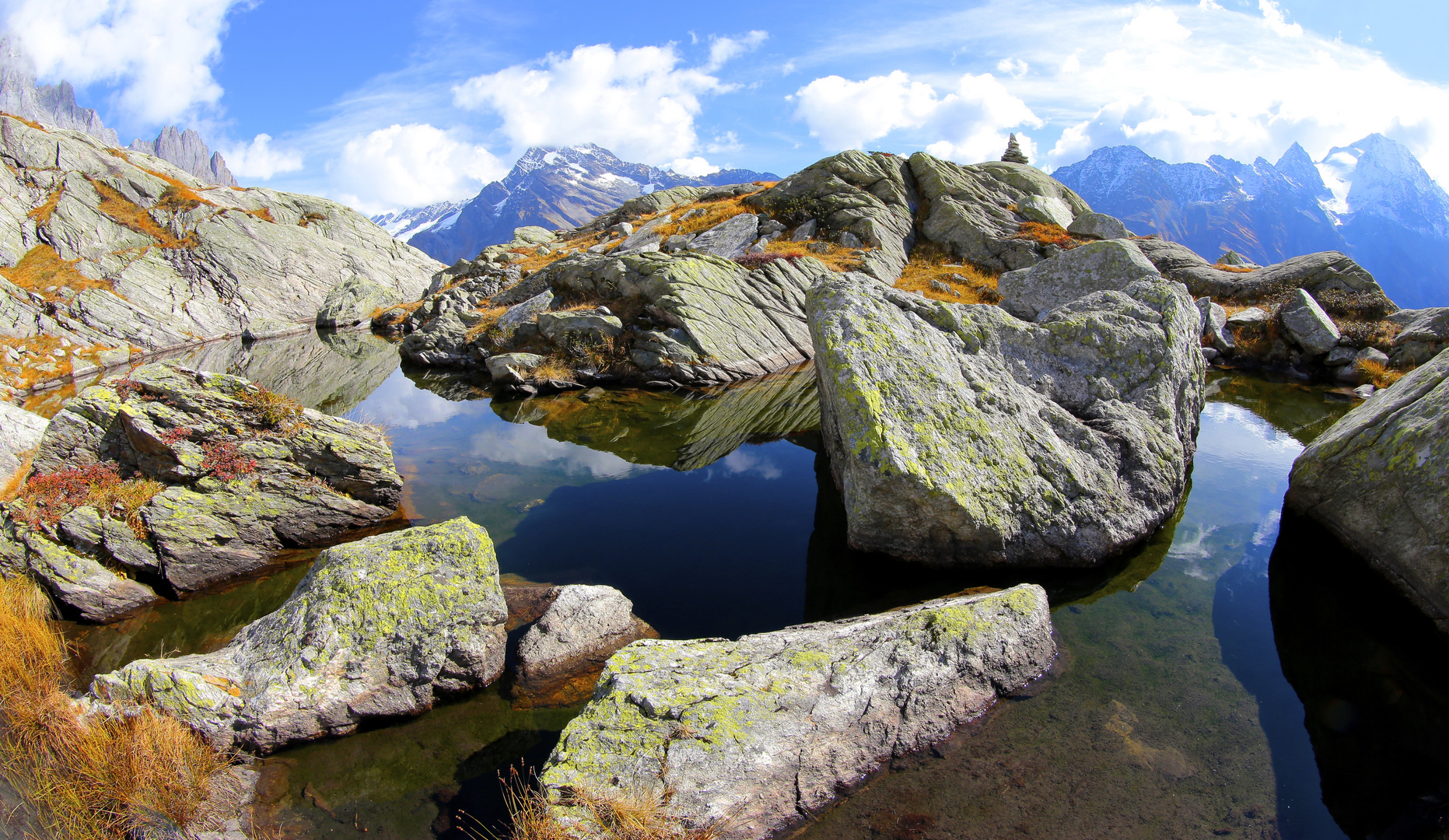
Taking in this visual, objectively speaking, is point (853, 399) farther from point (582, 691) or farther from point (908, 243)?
point (908, 243)

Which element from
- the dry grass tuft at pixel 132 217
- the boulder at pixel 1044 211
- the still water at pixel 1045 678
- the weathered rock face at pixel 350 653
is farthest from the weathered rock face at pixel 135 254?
the boulder at pixel 1044 211

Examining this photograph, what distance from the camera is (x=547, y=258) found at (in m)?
64.4

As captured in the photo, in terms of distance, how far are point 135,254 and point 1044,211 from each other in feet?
285

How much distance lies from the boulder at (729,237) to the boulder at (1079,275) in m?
23.8

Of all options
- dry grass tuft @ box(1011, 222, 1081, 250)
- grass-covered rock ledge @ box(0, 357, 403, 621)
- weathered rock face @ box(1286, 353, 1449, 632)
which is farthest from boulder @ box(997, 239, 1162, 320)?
grass-covered rock ledge @ box(0, 357, 403, 621)

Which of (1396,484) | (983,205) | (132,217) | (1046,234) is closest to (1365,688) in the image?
(1396,484)

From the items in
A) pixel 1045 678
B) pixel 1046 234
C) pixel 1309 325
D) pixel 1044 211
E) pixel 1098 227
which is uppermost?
pixel 1045 678

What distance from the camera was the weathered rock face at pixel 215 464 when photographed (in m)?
12.6

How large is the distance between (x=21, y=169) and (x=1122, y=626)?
314ft

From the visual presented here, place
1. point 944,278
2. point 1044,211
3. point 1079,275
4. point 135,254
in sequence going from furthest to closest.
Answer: point 135,254
point 1044,211
point 944,278
point 1079,275

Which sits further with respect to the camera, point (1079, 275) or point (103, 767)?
point (1079, 275)

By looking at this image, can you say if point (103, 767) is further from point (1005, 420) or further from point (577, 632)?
point (1005, 420)

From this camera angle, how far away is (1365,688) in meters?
8.56

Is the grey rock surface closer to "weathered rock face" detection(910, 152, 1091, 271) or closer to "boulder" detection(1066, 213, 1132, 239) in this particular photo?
"weathered rock face" detection(910, 152, 1091, 271)
